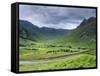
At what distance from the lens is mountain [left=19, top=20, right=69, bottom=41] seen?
2.92 meters

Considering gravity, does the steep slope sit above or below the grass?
above

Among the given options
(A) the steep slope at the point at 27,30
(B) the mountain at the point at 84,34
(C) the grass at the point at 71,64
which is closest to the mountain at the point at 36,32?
(A) the steep slope at the point at 27,30

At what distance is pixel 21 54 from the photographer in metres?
2.91

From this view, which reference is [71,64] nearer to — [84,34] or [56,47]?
[56,47]

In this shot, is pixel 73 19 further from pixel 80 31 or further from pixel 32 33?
pixel 32 33

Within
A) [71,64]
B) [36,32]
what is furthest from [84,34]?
[36,32]

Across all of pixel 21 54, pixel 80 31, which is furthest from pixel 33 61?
pixel 80 31

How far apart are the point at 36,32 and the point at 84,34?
1.90 feet

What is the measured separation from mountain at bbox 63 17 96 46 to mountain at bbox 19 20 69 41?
0.38 ft

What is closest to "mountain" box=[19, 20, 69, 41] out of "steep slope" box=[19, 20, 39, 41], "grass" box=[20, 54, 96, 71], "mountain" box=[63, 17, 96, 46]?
"steep slope" box=[19, 20, 39, 41]

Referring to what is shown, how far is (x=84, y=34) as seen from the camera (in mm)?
3248

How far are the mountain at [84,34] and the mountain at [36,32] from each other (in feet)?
0.38

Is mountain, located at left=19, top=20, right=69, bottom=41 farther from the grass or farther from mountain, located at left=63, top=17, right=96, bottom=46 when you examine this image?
the grass

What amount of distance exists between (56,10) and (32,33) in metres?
0.37
